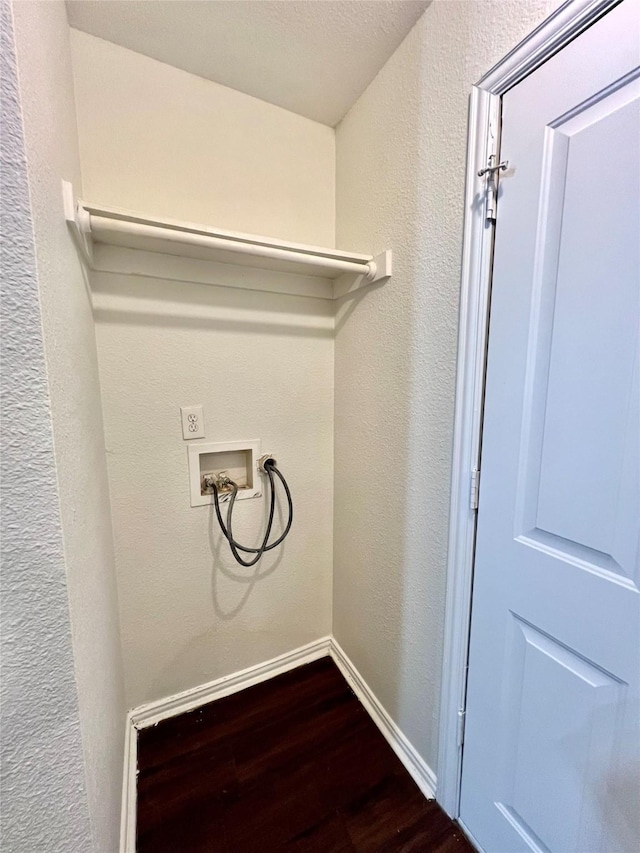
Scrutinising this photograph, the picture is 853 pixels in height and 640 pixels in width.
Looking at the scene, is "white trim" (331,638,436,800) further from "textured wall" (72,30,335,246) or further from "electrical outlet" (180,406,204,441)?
→ "textured wall" (72,30,335,246)

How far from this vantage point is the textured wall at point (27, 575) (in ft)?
1.37

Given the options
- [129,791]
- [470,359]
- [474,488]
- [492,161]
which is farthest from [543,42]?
[129,791]

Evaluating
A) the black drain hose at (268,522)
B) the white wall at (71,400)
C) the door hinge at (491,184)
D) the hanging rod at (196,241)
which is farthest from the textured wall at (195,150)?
the black drain hose at (268,522)

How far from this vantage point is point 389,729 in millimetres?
1325

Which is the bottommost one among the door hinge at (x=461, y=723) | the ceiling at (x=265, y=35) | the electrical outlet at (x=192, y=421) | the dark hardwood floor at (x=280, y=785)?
the dark hardwood floor at (x=280, y=785)

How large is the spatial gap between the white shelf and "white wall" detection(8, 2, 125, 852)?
0.14 meters

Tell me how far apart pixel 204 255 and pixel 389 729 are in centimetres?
195

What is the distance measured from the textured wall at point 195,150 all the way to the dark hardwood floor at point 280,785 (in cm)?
202

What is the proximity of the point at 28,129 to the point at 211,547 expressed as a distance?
1347 millimetres

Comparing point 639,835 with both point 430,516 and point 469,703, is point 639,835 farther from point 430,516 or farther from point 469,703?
point 430,516

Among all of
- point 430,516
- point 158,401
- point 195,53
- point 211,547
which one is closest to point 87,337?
point 158,401

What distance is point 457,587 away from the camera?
988mm

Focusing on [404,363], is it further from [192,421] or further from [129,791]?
[129,791]

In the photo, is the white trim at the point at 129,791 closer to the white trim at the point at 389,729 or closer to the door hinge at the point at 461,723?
the white trim at the point at 389,729
